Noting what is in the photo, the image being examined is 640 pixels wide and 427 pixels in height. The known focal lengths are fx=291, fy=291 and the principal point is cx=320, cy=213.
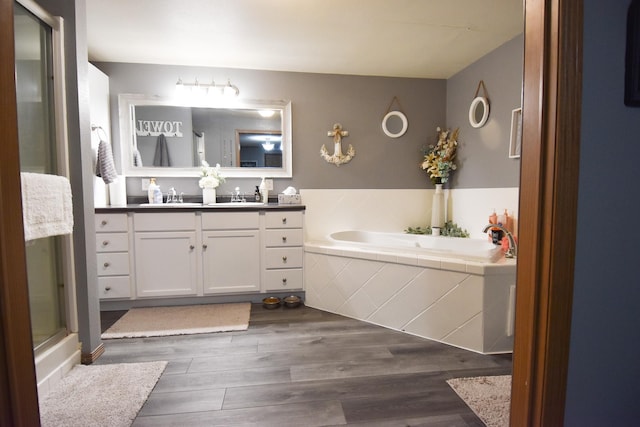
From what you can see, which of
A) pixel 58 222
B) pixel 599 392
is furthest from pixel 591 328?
pixel 58 222

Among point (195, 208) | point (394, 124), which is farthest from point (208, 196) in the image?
point (394, 124)

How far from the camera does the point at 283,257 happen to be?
2.77 metres

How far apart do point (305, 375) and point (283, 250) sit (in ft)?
4.22

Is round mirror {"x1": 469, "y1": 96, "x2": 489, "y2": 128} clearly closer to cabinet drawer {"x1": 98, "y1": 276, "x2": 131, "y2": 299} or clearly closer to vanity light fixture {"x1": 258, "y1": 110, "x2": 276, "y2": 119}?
vanity light fixture {"x1": 258, "y1": 110, "x2": 276, "y2": 119}

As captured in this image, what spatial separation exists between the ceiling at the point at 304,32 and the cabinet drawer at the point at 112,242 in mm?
1663

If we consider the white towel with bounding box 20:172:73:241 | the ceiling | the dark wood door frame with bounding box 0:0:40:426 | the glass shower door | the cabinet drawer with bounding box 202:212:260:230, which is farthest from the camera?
the cabinet drawer with bounding box 202:212:260:230

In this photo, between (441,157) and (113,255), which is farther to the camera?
(441,157)

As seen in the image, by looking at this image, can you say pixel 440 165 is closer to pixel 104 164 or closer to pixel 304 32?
pixel 304 32

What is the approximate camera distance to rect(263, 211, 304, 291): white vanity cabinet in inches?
108

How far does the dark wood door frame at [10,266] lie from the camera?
0.62 m

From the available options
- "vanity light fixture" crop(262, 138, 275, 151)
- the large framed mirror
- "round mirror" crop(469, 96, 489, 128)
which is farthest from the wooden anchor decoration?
"round mirror" crop(469, 96, 489, 128)

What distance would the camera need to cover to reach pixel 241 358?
1.84 m

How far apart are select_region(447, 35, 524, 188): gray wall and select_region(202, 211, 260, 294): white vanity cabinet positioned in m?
2.19

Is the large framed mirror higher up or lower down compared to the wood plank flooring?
higher up
